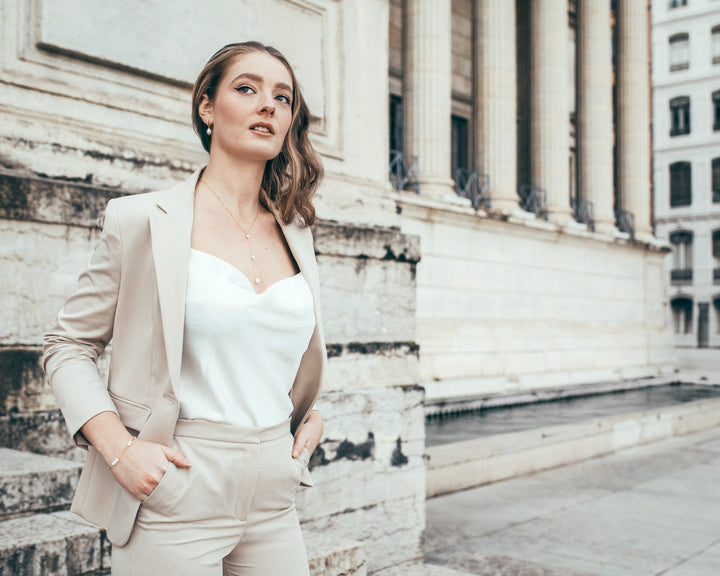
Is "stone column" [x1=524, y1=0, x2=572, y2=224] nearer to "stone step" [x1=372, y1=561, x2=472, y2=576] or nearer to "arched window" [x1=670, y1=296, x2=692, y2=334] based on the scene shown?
"stone step" [x1=372, y1=561, x2=472, y2=576]

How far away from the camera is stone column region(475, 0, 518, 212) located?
67.7ft

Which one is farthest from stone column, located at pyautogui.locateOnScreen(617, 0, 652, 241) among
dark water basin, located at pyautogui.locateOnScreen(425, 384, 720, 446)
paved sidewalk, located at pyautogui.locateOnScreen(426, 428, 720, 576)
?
paved sidewalk, located at pyautogui.locateOnScreen(426, 428, 720, 576)

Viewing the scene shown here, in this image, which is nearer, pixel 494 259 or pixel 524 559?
pixel 524 559

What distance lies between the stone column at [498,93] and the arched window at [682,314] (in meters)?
34.9

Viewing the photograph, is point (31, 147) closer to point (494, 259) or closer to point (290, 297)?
point (290, 297)

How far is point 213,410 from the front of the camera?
1.75 meters

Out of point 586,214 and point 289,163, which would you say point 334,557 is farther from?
point 586,214

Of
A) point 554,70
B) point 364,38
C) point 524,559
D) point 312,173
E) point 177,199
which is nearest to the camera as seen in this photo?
point 177,199

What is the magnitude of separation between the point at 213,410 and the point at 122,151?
92.9 inches

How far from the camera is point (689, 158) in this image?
49.9 m

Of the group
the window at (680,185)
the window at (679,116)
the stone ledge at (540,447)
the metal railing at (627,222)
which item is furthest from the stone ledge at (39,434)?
the window at (679,116)

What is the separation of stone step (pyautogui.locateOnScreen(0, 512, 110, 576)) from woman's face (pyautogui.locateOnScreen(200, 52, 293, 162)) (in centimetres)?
155

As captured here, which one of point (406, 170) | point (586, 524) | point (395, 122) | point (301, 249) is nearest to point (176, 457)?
point (301, 249)

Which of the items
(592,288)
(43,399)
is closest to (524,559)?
(43,399)
